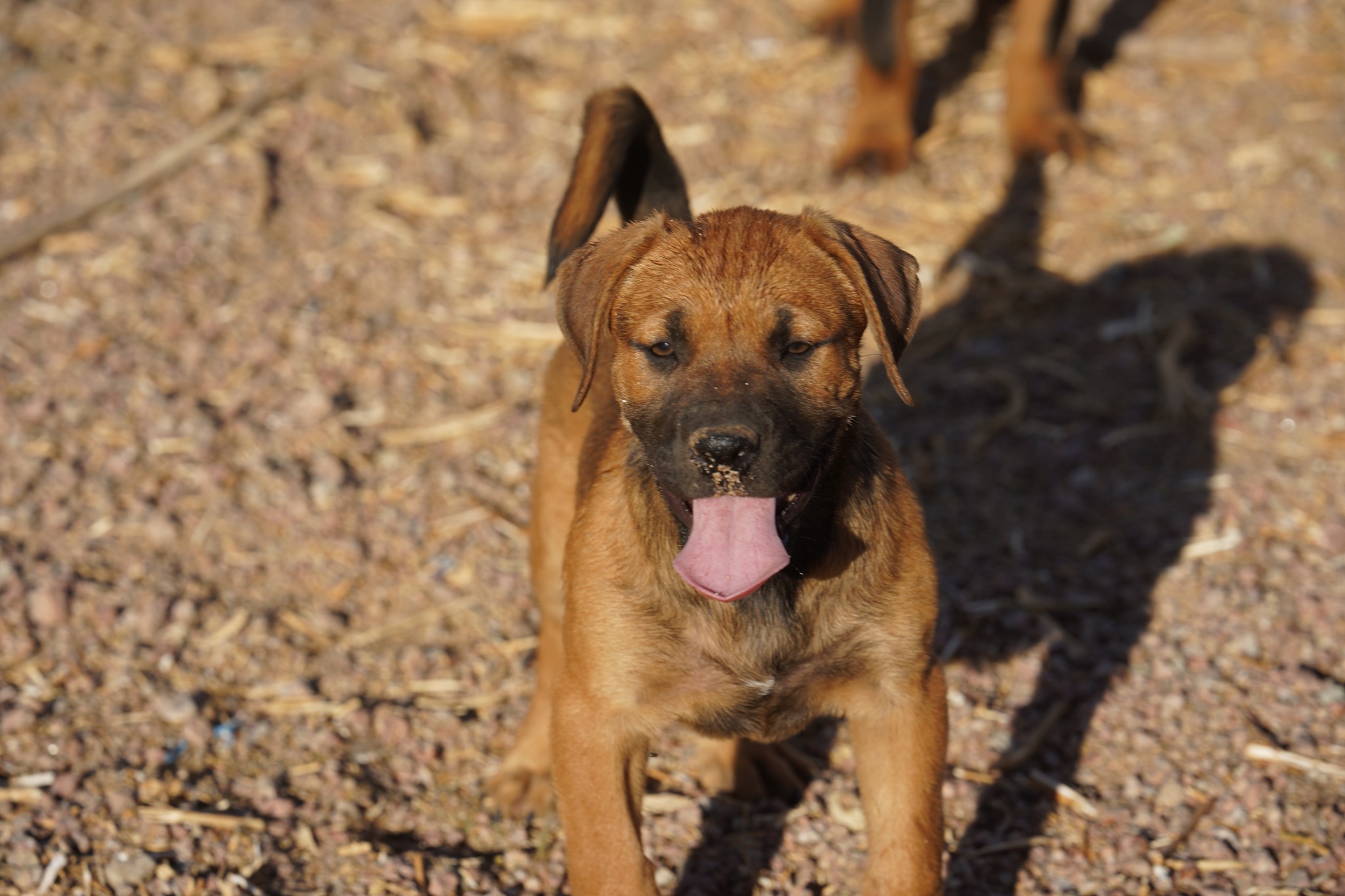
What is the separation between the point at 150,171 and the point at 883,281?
5.30 meters

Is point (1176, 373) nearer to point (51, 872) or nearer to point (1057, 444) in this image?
point (1057, 444)

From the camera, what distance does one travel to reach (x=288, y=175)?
24.7 feet

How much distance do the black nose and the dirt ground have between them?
5.29 ft

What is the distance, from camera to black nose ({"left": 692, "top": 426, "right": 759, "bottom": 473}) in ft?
10.0

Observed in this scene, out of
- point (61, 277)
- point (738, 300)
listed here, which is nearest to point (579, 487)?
point (738, 300)

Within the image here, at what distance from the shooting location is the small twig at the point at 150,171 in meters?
6.96

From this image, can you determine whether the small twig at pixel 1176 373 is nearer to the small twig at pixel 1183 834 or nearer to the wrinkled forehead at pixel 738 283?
A: the small twig at pixel 1183 834

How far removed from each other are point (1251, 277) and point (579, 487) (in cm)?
437

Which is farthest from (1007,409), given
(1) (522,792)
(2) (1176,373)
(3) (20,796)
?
(3) (20,796)

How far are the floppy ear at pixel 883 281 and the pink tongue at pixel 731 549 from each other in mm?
457

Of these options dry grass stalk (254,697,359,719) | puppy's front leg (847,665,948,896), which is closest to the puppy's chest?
puppy's front leg (847,665,948,896)

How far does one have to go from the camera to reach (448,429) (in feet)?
20.0

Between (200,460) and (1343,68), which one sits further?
(1343,68)

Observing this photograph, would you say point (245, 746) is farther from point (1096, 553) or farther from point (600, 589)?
point (1096, 553)
